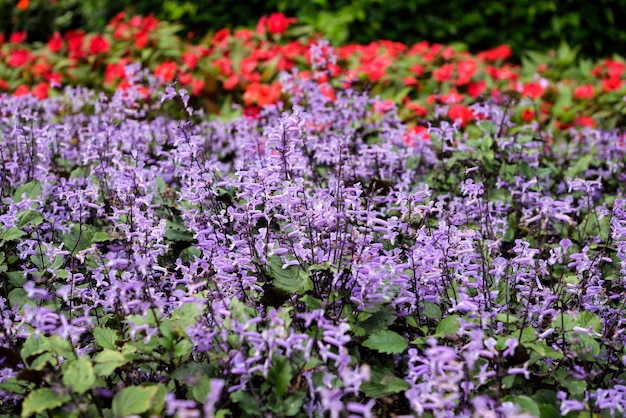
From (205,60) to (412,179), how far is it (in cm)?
439

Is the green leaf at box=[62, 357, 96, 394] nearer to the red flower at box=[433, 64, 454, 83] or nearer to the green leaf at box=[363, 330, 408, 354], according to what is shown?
the green leaf at box=[363, 330, 408, 354]

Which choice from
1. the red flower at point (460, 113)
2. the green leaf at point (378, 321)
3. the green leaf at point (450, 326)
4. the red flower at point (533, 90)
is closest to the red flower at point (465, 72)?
the red flower at point (533, 90)

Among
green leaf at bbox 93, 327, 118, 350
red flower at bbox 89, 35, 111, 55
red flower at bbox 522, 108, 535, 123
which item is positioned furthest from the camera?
red flower at bbox 89, 35, 111, 55

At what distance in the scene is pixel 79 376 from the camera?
7.13 ft

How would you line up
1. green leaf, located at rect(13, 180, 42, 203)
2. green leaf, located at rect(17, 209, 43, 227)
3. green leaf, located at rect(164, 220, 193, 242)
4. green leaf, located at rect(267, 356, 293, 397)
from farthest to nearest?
green leaf, located at rect(13, 180, 42, 203)
green leaf, located at rect(164, 220, 193, 242)
green leaf, located at rect(17, 209, 43, 227)
green leaf, located at rect(267, 356, 293, 397)

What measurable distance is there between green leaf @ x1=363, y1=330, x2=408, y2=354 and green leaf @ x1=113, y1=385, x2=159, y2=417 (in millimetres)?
816

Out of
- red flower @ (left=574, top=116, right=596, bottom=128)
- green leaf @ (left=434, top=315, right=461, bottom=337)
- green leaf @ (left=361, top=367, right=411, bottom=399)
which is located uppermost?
green leaf @ (left=434, top=315, right=461, bottom=337)

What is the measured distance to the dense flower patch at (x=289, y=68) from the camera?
22.4ft

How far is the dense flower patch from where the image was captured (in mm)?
6836

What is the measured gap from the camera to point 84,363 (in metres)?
2.19

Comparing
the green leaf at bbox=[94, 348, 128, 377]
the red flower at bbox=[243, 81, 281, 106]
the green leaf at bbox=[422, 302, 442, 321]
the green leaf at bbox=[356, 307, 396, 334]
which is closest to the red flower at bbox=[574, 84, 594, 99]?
the red flower at bbox=[243, 81, 281, 106]

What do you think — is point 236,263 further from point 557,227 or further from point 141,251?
point 557,227

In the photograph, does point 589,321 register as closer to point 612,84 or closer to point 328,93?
point 328,93

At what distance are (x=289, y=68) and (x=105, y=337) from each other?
525 centimetres
